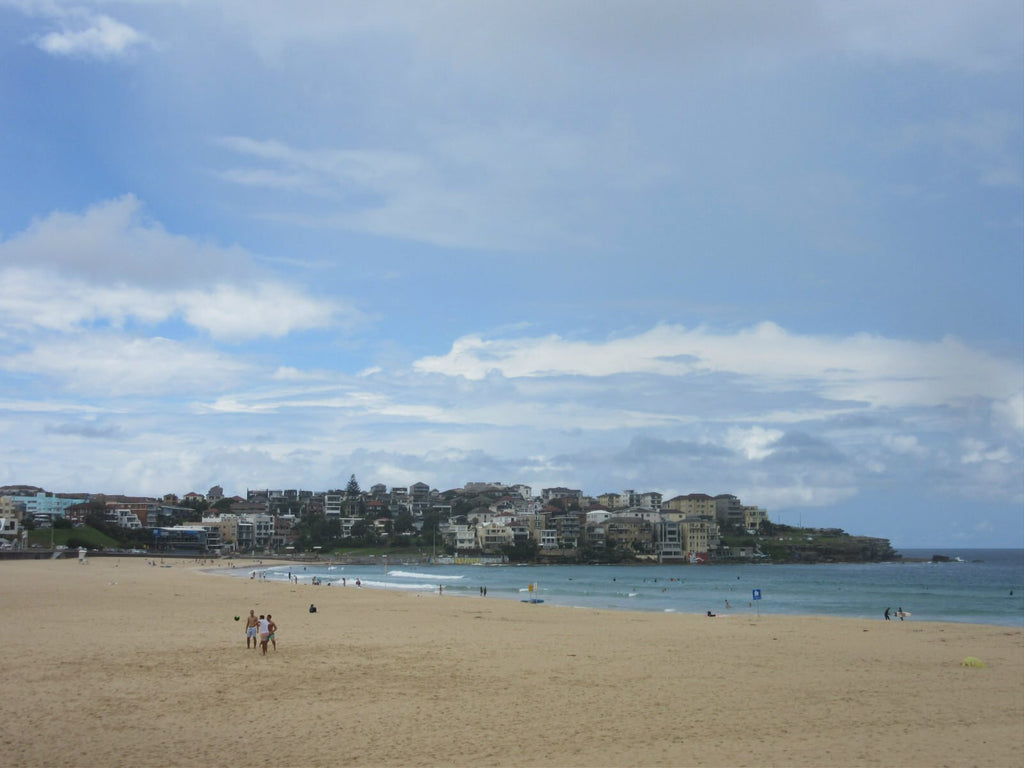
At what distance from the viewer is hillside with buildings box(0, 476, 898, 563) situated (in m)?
153

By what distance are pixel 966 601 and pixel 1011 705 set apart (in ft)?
173

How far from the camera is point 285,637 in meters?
27.0

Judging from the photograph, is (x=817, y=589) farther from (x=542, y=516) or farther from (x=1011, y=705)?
(x=542, y=516)

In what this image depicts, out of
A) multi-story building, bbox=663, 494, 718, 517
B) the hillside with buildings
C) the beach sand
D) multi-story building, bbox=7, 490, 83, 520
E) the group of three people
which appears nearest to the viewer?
the beach sand

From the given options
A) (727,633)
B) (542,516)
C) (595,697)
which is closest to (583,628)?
(727,633)

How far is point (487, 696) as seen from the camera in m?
17.5

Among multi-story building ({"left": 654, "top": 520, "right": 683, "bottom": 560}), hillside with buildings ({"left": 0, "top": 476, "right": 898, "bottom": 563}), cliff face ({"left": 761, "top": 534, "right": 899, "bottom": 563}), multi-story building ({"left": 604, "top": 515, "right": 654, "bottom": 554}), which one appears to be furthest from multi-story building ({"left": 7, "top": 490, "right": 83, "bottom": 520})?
cliff face ({"left": 761, "top": 534, "right": 899, "bottom": 563})

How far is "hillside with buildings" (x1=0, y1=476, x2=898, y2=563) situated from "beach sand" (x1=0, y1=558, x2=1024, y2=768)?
121527 mm

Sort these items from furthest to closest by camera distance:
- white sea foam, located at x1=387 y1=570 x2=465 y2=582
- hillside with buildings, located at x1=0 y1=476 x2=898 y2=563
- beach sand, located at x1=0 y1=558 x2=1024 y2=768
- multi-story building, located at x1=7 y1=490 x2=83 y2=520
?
multi-story building, located at x1=7 y1=490 x2=83 y2=520 < hillside with buildings, located at x1=0 y1=476 x2=898 y2=563 < white sea foam, located at x1=387 y1=570 x2=465 y2=582 < beach sand, located at x1=0 y1=558 x2=1024 y2=768

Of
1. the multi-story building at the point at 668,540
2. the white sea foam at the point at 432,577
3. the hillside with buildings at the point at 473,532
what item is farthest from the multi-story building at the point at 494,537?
the white sea foam at the point at 432,577

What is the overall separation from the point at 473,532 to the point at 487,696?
150m

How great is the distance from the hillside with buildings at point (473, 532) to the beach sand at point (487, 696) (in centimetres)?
12153

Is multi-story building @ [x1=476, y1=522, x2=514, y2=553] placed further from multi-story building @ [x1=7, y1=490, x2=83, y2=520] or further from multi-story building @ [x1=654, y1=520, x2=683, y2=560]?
multi-story building @ [x1=7, y1=490, x2=83, y2=520]

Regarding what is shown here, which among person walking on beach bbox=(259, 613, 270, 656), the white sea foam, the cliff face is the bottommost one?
the cliff face
